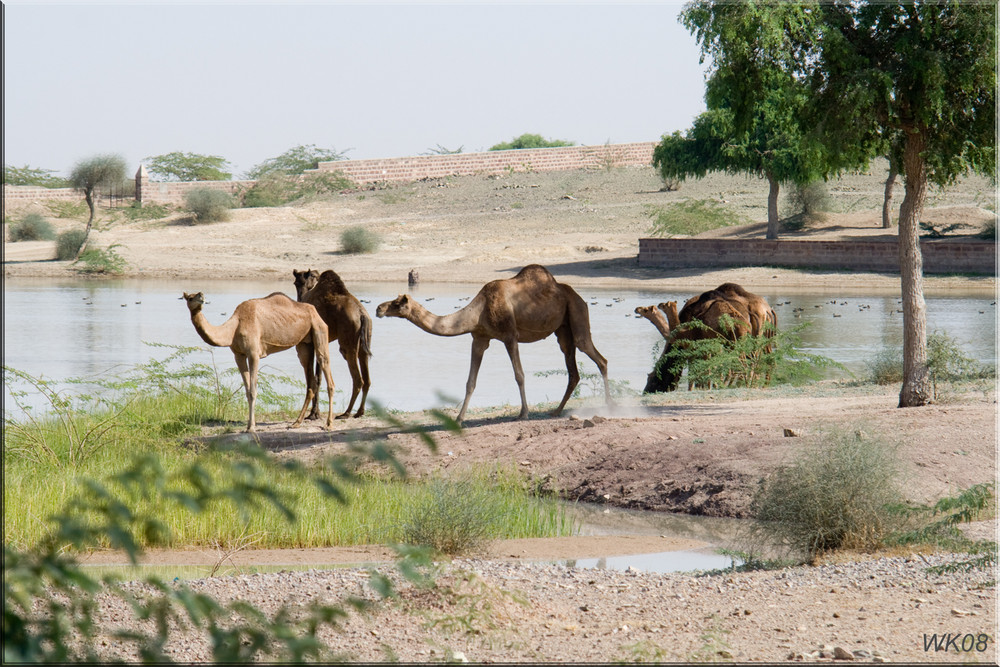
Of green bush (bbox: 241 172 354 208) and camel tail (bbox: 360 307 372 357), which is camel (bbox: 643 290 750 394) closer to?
camel tail (bbox: 360 307 372 357)

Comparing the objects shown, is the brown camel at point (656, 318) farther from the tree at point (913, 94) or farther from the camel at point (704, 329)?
the tree at point (913, 94)

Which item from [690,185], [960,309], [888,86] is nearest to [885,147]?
[888,86]

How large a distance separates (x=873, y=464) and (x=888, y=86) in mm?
5999

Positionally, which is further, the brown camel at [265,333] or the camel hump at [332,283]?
the camel hump at [332,283]

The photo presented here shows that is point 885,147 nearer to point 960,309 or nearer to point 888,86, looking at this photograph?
point 888,86

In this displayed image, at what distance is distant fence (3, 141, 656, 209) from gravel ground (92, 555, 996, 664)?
193ft

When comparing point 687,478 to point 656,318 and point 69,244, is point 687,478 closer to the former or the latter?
point 656,318

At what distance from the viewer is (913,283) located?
12977 mm

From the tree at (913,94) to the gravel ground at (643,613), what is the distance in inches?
258

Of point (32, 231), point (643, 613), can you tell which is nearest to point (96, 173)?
point (32, 231)

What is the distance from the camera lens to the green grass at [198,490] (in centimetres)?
882

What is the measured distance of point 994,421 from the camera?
38.5ft

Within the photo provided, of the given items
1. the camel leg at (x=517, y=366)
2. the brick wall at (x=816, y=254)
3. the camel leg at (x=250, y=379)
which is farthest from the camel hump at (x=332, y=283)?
the brick wall at (x=816, y=254)

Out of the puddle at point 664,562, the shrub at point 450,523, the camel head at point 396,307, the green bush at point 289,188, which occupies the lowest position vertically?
the puddle at point 664,562
